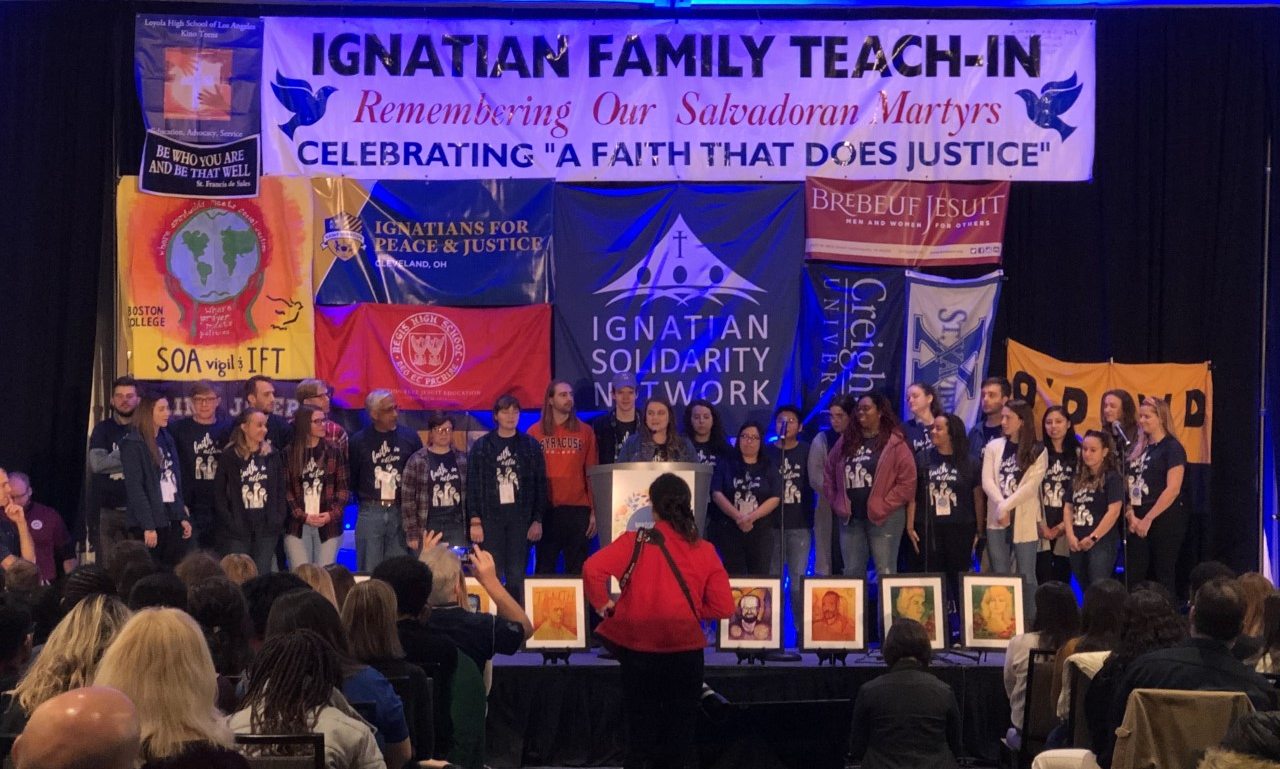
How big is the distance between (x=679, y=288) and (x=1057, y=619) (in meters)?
5.05

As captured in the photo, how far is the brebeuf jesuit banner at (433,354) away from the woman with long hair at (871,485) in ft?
7.47

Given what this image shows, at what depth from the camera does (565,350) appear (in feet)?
34.4

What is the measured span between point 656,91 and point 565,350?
6.33 ft

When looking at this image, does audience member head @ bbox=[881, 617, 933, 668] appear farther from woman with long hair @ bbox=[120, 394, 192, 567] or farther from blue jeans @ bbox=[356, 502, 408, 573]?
woman with long hair @ bbox=[120, 394, 192, 567]

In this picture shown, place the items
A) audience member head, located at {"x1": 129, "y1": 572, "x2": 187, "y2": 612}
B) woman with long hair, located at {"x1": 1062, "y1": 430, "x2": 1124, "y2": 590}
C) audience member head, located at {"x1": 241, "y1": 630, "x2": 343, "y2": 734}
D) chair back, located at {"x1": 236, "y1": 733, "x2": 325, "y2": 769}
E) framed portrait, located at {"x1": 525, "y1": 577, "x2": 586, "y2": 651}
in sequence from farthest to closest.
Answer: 1. woman with long hair, located at {"x1": 1062, "y1": 430, "x2": 1124, "y2": 590}
2. framed portrait, located at {"x1": 525, "y1": 577, "x2": 586, "y2": 651}
3. audience member head, located at {"x1": 129, "y1": 572, "x2": 187, "y2": 612}
4. audience member head, located at {"x1": 241, "y1": 630, "x2": 343, "y2": 734}
5. chair back, located at {"x1": 236, "y1": 733, "x2": 325, "y2": 769}

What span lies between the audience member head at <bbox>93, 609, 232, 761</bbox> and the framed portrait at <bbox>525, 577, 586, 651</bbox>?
4.71 metres

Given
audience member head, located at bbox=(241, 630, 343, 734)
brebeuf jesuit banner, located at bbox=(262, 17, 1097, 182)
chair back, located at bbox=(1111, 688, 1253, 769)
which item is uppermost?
brebeuf jesuit banner, located at bbox=(262, 17, 1097, 182)

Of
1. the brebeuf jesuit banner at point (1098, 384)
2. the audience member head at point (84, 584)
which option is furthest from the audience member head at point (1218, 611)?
the brebeuf jesuit banner at point (1098, 384)

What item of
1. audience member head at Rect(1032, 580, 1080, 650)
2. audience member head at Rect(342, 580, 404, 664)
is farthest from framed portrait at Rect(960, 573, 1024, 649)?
audience member head at Rect(342, 580, 404, 664)

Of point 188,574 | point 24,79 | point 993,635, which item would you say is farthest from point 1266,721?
point 24,79

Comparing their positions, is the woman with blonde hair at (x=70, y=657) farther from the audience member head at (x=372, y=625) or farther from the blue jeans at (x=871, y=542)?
the blue jeans at (x=871, y=542)

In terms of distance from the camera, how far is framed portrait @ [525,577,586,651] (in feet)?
26.1

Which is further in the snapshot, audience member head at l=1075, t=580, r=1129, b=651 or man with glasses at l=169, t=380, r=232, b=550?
man with glasses at l=169, t=380, r=232, b=550

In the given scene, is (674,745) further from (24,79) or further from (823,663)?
(24,79)
